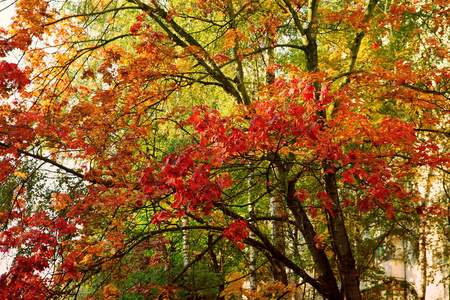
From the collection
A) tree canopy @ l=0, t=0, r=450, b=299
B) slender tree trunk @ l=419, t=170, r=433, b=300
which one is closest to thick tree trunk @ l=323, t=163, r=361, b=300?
tree canopy @ l=0, t=0, r=450, b=299

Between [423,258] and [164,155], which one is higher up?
[423,258]

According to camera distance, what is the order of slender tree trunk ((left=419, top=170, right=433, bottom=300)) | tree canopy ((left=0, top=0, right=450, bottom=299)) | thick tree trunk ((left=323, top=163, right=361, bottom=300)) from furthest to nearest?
slender tree trunk ((left=419, top=170, right=433, bottom=300)) → thick tree trunk ((left=323, top=163, right=361, bottom=300)) → tree canopy ((left=0, top=0, right=450, bottom=299))

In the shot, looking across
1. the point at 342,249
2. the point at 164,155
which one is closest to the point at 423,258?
the point at 342,249

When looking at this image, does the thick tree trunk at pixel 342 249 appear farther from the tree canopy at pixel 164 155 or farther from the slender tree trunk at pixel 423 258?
the slender tree trunk at pixel 423 258

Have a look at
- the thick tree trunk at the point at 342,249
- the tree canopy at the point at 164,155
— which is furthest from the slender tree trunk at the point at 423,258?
the thick tree trunk at the point at 342,249

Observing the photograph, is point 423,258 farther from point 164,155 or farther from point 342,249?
point 164,155

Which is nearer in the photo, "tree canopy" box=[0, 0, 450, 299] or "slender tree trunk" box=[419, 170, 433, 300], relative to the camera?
"tree canopy" box=[0, 0, 450, 299]

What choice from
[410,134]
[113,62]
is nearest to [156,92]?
[113,62]

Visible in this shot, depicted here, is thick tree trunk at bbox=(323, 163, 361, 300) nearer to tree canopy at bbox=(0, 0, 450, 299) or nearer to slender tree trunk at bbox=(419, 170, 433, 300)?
tree canopy at bbox=(0, 0, 450, 299)

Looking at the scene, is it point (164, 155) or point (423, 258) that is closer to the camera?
point (164, 155)

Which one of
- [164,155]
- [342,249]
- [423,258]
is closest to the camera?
[164,155]

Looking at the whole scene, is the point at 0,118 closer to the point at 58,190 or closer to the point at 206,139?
the point at 58,190

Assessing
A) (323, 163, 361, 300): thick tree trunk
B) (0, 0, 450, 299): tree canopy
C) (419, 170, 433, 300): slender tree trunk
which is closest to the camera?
(0, 0, 450, 299): tree canopy

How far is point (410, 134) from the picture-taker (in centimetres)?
485
